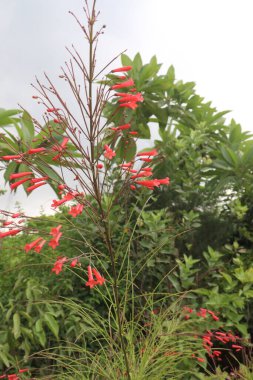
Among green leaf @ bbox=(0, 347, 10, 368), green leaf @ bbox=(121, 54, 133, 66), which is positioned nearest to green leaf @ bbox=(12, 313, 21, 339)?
green leaf @ bbox=(0, 347, 10, 368)

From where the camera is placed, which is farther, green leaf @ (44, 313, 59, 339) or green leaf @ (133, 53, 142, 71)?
green leaf @ (133, 53, 142, 71)

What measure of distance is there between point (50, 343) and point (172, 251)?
1.23 metres

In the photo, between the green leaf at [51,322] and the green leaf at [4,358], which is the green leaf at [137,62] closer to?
the green leaf at [51,322]

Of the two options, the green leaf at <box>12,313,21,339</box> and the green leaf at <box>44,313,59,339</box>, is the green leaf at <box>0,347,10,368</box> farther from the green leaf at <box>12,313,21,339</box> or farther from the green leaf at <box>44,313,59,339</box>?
the green leaf at <box>44,313,59,339</box>

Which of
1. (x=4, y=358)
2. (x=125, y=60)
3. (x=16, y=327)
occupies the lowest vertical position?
(x=4, y=358)

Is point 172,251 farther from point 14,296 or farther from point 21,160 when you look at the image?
point 21,160

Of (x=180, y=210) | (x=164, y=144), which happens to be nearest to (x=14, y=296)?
(x=180, y=210)

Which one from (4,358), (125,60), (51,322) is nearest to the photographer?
(4,358)

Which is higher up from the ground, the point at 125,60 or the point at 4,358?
the point at 125,60

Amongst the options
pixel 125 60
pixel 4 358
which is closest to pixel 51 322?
pixel 4 358

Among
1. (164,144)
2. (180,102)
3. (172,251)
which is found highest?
(180,102)

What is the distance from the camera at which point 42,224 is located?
5.17 metres

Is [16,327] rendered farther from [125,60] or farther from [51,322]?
[125,60]

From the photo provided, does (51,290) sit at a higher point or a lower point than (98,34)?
lower
